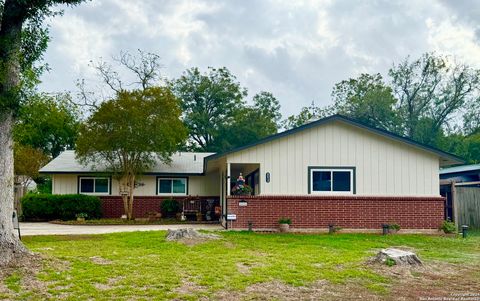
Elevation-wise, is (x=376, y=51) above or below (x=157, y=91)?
above

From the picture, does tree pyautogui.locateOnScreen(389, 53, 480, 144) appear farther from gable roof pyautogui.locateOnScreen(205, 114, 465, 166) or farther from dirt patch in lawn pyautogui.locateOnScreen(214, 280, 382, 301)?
dirt patch in lawn pyautogui.locateOnScreen(214, 280, 382, 301)

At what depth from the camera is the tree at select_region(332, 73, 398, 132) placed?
3609 centimetres

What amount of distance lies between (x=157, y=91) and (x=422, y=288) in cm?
1506

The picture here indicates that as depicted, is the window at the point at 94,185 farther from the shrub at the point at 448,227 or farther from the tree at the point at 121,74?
the shrub at the point at 448,227

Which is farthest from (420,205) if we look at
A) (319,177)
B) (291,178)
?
(291,178)

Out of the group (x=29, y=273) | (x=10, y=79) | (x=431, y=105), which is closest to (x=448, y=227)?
(x=29, y=273)

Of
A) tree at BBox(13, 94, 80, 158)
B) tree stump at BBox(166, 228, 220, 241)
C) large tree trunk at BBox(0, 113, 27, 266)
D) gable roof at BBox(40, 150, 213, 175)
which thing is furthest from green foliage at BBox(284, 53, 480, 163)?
large tree trunk at BBox(0, 113, 27, 266)

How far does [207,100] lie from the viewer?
129 ft

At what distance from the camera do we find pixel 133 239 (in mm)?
12211

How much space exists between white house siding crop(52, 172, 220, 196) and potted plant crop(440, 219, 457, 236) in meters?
10.4

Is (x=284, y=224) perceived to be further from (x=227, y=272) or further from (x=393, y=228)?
(x=227, y=272)

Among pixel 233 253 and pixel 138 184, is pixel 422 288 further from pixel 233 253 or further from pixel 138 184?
pixel 138 184

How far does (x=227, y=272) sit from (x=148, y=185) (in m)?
14.4

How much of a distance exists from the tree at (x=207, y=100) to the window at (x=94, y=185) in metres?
17.0
